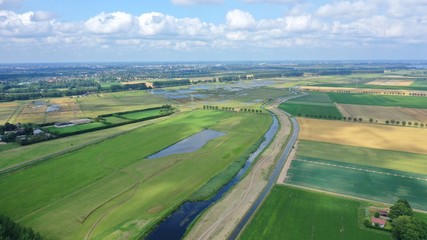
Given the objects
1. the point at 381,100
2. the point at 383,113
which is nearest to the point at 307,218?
the point at 383,113

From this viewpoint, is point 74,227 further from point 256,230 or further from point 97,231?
point 256,230

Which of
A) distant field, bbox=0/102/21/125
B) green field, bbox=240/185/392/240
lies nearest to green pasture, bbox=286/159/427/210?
green field, bbox=240/185/392/240

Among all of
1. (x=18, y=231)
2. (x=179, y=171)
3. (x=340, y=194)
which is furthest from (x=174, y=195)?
(x=340, y=194)

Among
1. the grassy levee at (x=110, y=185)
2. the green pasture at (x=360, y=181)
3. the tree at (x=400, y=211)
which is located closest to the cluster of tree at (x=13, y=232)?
the grassy levee at (x=110, y=185)

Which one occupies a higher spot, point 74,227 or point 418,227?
point 418,227

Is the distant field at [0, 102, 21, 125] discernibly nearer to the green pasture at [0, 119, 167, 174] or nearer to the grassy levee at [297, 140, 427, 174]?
the green pasture at [0, 119, 167, 174]

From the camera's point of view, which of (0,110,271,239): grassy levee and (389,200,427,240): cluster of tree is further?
(0,110,271,239): grassy levee

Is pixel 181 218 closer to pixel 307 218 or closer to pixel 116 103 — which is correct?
pixel 307 218

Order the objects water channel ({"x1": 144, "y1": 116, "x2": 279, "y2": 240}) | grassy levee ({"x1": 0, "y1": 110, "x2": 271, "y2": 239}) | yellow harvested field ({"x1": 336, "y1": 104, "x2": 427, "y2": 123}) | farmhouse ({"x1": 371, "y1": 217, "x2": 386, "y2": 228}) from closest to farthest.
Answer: water channel ({"x1": 144, "y1": 116, "x2": 279, "y2": 240}) → farmhouse ({"x1": 371, "y1": 217, "x2": 386, "y2": 228}) → grassy levee ({"x1": 0, "y1": 110, "x2": 271, "y2": 239}) → yellow harvested field ({"x1": 336, "y1": 104, "x2": 427, "y2": 123})
